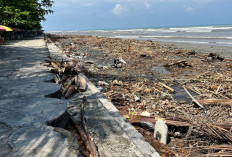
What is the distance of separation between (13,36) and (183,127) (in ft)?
83.8

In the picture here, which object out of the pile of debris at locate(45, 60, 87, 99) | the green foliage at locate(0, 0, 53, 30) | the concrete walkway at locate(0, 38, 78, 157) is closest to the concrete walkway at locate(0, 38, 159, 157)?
the concrete walkway at locate(0, 38, 78, 157)

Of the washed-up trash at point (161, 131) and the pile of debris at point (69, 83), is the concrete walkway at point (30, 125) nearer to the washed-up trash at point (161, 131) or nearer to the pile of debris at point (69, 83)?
the pile of debris at point (69, 83)

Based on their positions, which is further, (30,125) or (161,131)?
(161,131)

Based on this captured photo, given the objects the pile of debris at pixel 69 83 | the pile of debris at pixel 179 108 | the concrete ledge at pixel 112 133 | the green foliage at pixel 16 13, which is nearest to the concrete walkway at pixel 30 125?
the pile of debris at pixel 69 83

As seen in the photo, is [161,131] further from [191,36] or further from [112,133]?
[191,36]

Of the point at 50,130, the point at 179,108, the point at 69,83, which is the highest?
the point at 69,83

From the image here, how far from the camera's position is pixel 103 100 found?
3375 millimetres

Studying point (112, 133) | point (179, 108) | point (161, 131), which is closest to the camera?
point (112, 133)

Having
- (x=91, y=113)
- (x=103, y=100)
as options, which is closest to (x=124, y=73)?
(x=103, y=100)

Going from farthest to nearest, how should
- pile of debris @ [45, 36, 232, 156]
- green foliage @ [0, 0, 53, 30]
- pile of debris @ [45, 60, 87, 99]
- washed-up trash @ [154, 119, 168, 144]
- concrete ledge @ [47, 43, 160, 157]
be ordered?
green foliage @ [0, 0, 53, 30]
pile of debris @ [45, 60, 87, 99]
washed-up trash @ [154, 119, 168, 144]
pile of debris @ [45, 36, 232, 156]
concrete ledge @ [47, 43, 160, 157]

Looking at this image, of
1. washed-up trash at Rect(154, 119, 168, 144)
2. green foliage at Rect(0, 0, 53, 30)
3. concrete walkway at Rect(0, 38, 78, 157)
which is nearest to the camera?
concrete walkway at Rect(0, 38, 78, 157)

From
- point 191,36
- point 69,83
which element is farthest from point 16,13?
point 191,36

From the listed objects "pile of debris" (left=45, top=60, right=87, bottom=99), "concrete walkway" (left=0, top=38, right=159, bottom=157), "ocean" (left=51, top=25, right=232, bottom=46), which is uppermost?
"ocean" (left=51, top=25, right=232, bottom=46)

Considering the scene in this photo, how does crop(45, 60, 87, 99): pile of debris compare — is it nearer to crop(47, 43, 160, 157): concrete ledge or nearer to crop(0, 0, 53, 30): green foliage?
crop(47, 43, 160, 157): concrete ledge
